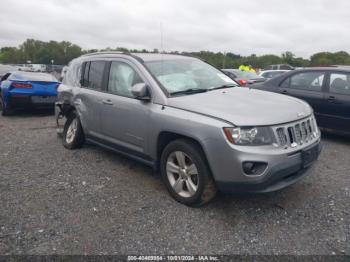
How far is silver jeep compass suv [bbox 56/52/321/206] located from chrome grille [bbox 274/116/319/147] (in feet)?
0.03

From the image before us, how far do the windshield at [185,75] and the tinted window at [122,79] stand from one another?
0.25 metres

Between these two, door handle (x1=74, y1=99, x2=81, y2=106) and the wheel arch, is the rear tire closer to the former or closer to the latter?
door handle (x1=74, y1=99, x2=81, y2=106)

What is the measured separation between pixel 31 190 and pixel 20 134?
347 centimetres

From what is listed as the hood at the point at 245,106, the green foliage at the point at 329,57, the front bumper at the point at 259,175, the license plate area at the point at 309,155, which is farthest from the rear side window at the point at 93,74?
the green foliage at the point at 329,57

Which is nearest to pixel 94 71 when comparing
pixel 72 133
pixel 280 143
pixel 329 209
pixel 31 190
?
pixel 72 133

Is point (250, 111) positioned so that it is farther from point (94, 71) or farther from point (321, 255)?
point (94, 71)

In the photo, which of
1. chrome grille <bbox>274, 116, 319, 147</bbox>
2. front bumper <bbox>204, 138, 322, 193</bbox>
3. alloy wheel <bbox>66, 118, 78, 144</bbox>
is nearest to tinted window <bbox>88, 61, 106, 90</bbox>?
alloy wheel <bbox>66, 118, 78, 144</bbox>

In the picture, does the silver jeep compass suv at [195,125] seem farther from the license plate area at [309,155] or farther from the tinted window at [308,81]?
the tinted window at [308,81]

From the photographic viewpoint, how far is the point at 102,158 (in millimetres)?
5125

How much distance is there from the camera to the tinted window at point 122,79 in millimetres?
4036

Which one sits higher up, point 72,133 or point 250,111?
point 250,111

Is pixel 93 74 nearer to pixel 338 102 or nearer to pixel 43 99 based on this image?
pixel 338 102

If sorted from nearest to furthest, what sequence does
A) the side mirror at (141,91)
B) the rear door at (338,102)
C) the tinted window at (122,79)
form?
the side mirror at (141,91) < the tinted window at (122,79) < the rear door at (338,102)

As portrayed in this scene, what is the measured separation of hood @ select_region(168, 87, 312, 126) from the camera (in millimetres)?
2992
